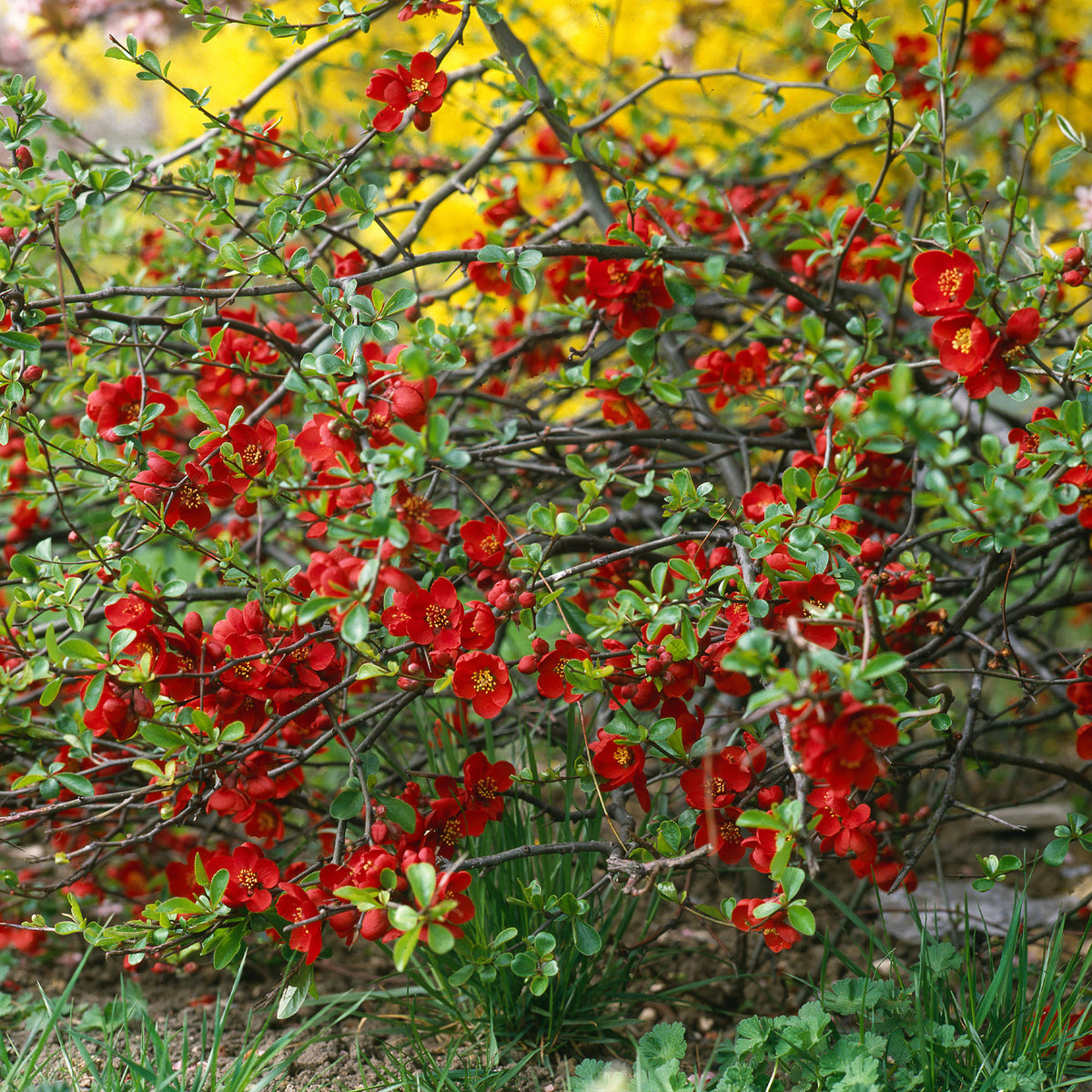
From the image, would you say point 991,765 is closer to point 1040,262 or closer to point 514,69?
point 1040,262

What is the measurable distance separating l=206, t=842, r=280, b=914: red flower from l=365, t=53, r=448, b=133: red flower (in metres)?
0.86

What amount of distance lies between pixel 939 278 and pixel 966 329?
3.1 inches

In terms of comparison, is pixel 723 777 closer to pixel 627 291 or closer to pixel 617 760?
pixel 617 760

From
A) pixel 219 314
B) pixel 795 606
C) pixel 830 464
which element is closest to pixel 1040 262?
pixel 830 464

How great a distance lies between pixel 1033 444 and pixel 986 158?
2.92 metres

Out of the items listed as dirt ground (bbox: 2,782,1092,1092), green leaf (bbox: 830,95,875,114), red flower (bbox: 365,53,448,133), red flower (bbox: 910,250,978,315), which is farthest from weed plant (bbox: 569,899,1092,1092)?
red flower (bbox: 365,53,448,133)

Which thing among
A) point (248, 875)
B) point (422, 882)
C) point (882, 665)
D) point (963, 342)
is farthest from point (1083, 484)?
point (248, 875)

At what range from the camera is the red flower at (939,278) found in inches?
38.8

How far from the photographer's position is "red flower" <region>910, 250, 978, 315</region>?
99cm

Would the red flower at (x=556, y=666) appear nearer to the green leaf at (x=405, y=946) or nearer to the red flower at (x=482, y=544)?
the red flower at (x=482, y=544)

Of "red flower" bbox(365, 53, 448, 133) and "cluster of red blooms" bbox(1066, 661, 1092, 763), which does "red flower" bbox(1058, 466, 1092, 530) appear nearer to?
"cluster of red blooms" bbox(1066, 661, 1092, 763)

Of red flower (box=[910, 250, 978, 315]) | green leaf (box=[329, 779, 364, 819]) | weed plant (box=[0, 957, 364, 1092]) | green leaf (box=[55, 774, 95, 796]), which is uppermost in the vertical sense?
red flower (box=[910, 250, 978, 315])

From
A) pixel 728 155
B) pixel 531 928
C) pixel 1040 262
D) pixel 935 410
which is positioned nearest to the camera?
pixel 935 410

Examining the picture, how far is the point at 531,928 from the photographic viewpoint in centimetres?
120
